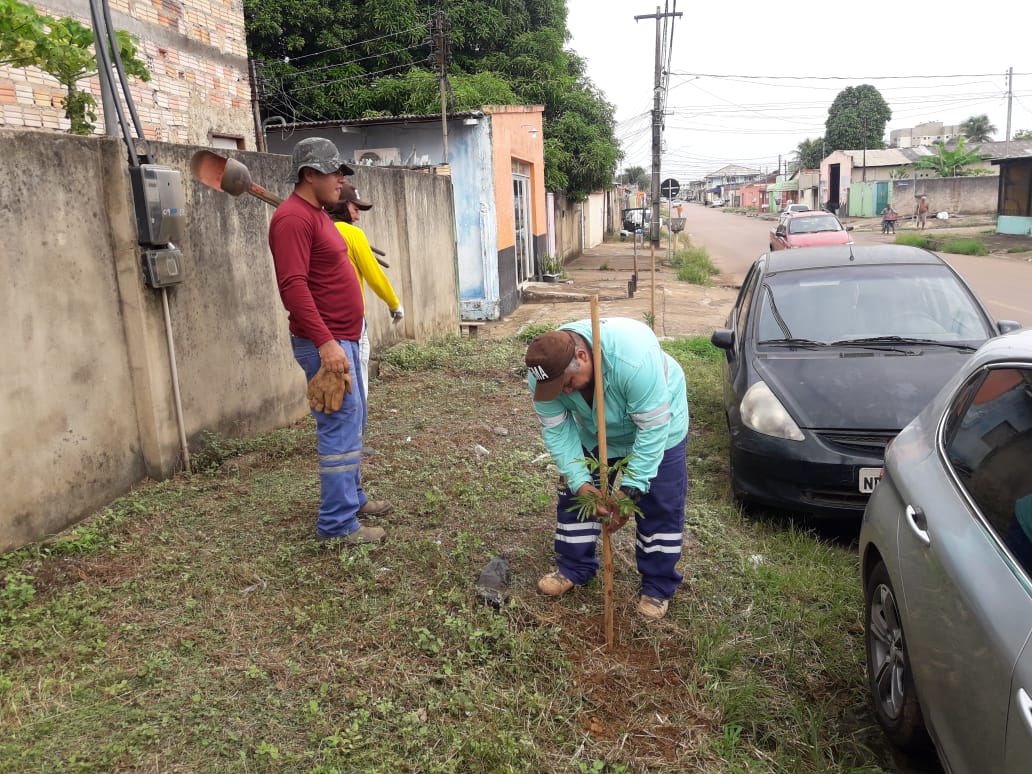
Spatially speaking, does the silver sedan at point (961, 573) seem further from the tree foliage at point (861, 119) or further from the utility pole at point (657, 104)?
the tree foliage at point (861, 119)

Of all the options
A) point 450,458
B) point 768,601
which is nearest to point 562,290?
point 450,458

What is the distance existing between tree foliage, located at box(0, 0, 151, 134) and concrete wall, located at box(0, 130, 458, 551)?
1020 mm

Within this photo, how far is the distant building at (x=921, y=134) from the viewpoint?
242 feet

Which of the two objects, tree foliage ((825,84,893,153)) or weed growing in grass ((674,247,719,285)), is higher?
tree foliage ((825,84,893,153))

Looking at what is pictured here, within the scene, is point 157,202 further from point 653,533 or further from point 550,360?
point 653,533

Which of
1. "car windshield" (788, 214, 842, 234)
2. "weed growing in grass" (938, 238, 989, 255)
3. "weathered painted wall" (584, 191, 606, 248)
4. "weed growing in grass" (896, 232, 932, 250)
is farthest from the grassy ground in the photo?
"weathered painted wall" (584, 191, 606, 248)

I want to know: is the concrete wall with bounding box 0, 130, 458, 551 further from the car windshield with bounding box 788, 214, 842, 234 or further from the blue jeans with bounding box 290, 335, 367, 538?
the car windshield with bounding box 788, 214, 842, 234

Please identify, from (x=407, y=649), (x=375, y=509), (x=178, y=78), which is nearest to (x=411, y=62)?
(x=178, y=78)

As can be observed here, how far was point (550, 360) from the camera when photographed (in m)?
2.80

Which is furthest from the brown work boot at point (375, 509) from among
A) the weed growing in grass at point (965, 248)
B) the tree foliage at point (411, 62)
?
the weed growing in grass at point (965, 248)

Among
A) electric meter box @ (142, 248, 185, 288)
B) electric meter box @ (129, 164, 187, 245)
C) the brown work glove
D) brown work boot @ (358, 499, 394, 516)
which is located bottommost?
brown work boot @ (358, 499, 394, 516)

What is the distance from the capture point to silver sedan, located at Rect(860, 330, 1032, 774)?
187 centimetres

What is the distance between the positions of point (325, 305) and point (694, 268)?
1673 cm

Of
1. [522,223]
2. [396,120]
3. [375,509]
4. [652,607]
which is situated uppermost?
[396,120]
